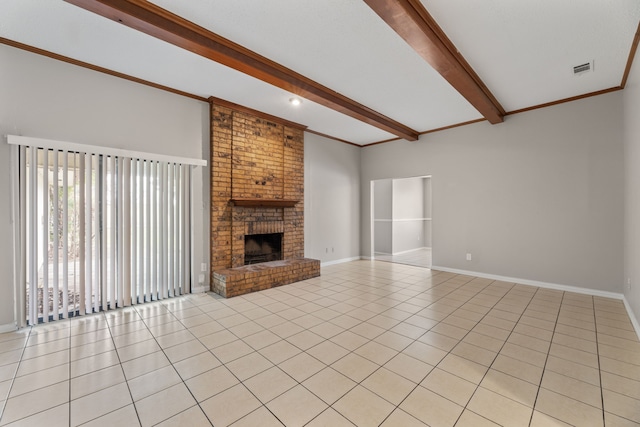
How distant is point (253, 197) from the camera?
479cm

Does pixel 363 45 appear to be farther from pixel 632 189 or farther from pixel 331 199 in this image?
pixel 331 199

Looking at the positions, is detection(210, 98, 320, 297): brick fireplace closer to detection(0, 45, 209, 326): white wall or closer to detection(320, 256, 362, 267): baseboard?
detection(0, 45, 209, 326): white wall

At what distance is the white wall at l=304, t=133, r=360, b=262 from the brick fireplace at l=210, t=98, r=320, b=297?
310 millimetres

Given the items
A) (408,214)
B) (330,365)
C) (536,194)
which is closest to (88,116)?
(330,365)

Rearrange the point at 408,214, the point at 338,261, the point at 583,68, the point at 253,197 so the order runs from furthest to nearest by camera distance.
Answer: the point at 408,214
the point at 338,261
the point at 253,197
the point at 583,68

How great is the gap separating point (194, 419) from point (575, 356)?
2.98 meters

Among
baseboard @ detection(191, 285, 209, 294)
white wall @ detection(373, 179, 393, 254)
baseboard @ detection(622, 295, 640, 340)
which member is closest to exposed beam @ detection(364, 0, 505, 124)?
baseboard @ detection(622, 295, 640, 340)

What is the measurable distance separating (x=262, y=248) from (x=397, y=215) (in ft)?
14.5

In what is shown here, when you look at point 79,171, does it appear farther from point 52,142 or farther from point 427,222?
point 427,222

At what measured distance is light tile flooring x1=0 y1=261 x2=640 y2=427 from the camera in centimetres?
168

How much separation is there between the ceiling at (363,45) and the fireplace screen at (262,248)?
2.43m

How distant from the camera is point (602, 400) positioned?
1.78 meters

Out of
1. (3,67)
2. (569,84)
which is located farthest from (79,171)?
(569,84)

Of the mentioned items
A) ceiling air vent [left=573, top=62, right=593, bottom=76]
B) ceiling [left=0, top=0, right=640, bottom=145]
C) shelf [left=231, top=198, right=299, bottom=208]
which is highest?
ceiling [left=0, top=0, right=640, bottom=145]
